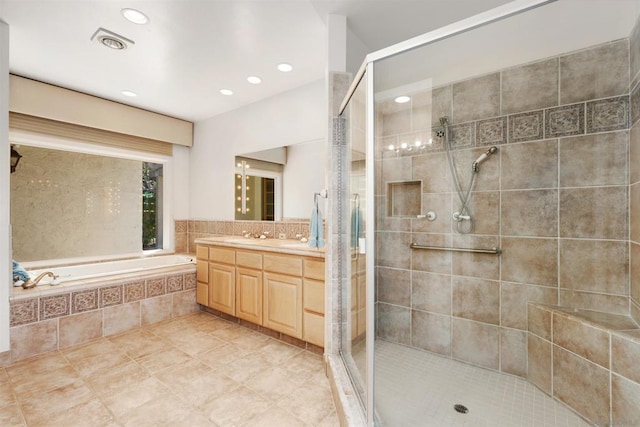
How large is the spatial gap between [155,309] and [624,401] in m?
3.50

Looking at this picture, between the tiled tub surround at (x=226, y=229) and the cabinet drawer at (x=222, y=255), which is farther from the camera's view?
the tiled tub surround at (x=226, y=229)

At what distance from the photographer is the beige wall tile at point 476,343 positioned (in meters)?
2.02

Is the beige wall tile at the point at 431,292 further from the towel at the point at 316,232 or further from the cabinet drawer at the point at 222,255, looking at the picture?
the cabinet drawer at the point at 222,255

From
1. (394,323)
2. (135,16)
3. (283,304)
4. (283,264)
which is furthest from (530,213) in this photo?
(135,16)

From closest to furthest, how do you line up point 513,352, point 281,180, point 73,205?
point 513,352, point 281,180, point 73,205

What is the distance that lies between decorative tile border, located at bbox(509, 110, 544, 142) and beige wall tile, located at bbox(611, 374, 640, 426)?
133cm

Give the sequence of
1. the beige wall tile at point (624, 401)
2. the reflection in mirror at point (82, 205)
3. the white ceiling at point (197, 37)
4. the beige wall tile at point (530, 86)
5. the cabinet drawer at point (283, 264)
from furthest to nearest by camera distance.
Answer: the reflection in mirror at point (82, 205)
the cabinet drawer at point (283, 264)
the white ceiling at point (197, 37)
the beige wall tile at point (530, 86)
the beige wall tile at point (624, 401)

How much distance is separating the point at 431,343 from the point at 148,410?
1.90 metres

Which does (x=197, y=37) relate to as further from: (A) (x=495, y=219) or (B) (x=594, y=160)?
(B) (x=594, y=160)

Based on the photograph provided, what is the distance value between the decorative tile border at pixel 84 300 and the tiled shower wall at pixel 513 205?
100 inches

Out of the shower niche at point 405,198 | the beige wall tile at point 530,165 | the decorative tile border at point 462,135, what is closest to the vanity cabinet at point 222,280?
the shower niche at point 405,198

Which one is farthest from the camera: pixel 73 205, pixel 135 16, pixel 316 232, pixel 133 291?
pixel 73 205

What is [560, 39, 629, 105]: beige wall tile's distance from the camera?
63.0 inches

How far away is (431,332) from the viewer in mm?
2271
